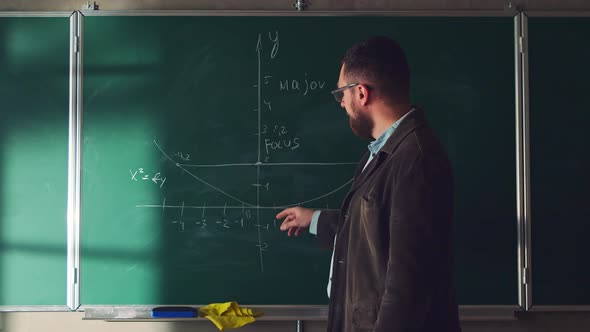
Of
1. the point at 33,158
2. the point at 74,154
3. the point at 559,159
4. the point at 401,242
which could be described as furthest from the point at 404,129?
the point at 33,158

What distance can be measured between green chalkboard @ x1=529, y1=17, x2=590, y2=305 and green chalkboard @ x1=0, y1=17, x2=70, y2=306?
7.54 feet

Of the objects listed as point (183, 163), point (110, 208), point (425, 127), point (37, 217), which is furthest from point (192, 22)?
point (425, 127)

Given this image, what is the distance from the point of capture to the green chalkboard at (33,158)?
2.84m

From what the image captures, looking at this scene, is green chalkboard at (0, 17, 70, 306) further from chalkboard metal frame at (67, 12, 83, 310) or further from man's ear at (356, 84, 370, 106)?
man's ear at (356, 84, 370, 106)

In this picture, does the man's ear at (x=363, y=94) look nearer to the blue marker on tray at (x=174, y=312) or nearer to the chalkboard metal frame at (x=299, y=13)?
the chalkboard metal frame at (x=299, y=13)

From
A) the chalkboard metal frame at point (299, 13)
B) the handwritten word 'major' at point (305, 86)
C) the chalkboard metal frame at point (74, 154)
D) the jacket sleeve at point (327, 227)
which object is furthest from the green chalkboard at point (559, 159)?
the chalkboard metal frame at point (74, 154)

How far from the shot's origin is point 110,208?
9.32 feet

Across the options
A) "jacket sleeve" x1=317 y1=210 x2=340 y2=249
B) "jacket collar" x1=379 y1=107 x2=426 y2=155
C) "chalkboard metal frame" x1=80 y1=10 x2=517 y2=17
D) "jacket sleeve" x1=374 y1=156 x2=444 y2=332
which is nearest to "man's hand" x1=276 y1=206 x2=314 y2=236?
"jacket sleeve" x1=317 y1=210 x2=340 y2=249

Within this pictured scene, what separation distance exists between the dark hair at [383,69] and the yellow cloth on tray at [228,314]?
1383mm

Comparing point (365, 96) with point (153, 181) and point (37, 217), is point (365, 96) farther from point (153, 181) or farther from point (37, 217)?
point (37, 217)

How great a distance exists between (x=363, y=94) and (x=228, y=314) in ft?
4.65

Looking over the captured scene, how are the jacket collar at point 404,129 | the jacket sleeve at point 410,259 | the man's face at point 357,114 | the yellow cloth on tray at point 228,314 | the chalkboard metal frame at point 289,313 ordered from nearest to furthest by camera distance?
the jacket sleeve at point 410,259 → the jacket collar at point 404,129 → the man's face at point 357,114 → the yellow cloth on tray at point 228,314 → the chalkboard metal frame at point 289,313

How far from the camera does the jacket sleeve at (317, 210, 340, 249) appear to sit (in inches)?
82.2

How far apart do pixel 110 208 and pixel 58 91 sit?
0.63m
